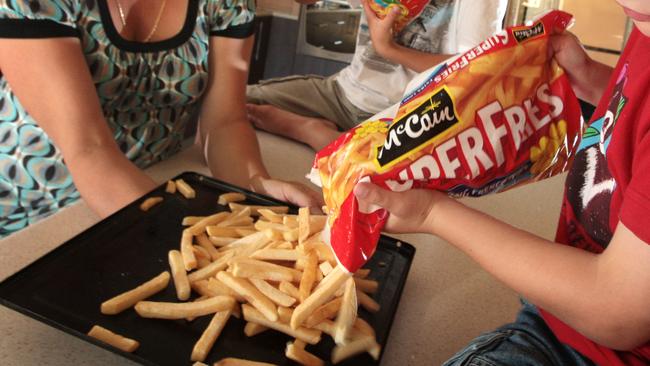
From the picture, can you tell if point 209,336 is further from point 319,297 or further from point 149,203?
point 149,203

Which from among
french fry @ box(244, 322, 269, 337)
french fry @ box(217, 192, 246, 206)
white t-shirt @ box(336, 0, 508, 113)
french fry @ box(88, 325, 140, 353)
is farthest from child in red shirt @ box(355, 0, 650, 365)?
white t-shirt @ box(336, 0, 508, 113)

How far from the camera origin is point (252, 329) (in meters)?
0.76

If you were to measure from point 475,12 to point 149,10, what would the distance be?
40.0 inches

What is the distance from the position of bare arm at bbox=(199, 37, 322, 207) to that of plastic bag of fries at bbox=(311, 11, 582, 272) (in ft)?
1.80

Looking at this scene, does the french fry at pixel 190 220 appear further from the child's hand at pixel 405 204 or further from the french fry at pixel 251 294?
the child's hand at pixel 405 204

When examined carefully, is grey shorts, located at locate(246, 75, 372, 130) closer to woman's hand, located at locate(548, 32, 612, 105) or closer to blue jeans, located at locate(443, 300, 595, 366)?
woman's hand, located at locate(548, 32, 612, 105)

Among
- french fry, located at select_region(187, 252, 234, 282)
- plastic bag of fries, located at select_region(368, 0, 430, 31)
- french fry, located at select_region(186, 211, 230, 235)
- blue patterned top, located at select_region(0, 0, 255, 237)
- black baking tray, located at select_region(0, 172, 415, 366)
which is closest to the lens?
black baking tray, located at select_region(0, 172, 415, 366)

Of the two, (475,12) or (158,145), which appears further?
(475,12)

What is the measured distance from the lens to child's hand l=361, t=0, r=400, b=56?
1.68 meters

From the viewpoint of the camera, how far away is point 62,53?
1076 millimetres

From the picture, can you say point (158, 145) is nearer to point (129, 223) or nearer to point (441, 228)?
point (129, 223)

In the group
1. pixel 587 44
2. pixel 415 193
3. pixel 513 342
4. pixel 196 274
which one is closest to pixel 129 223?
pixel 196 274

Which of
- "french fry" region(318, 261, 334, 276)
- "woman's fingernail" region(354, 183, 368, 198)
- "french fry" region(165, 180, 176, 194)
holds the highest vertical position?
"woman's fingernail" region(354, 183, 368, 198)

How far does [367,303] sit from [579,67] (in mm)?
450
